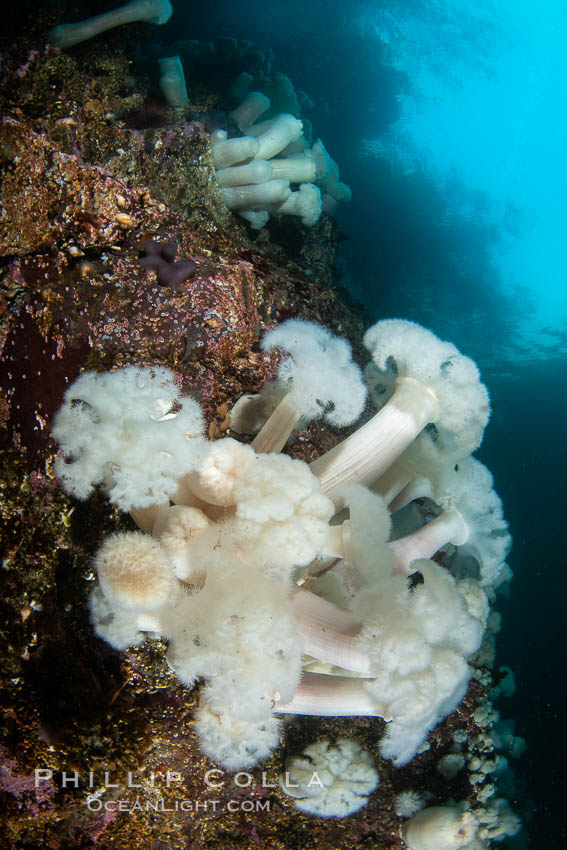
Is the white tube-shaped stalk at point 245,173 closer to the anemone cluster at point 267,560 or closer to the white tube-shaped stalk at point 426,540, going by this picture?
the anemone cluster at point 267,560

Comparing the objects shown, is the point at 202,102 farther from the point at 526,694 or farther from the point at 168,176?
the point at 526,694

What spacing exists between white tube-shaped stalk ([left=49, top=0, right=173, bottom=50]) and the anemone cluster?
13.1 feet

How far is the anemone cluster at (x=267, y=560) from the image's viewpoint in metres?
2.28

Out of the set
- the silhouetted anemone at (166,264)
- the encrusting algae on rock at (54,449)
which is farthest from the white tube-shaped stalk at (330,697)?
the silhouetted anemone at (166,264)

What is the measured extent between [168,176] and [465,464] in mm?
3777

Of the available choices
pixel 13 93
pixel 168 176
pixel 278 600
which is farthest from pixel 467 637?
pixel 13 93

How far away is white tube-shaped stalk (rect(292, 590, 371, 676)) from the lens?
2537 mm

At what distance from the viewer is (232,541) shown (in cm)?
237

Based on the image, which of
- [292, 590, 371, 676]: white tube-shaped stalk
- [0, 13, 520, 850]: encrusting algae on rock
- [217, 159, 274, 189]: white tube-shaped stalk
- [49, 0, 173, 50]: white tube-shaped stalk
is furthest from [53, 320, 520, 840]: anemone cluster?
[49, 0, 173, 50]: white tube-shaped stalk

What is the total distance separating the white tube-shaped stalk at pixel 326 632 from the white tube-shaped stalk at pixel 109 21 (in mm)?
5447

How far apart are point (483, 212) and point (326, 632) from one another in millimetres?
20815

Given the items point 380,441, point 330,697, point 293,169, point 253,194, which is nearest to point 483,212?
point 293,169

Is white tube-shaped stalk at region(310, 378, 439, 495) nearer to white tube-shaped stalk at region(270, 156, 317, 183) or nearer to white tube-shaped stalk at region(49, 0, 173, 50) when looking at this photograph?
white tube-shaped stalk at region(270, 156, 317, 183)

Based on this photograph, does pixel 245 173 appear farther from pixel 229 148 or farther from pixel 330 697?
pixel 330 697
